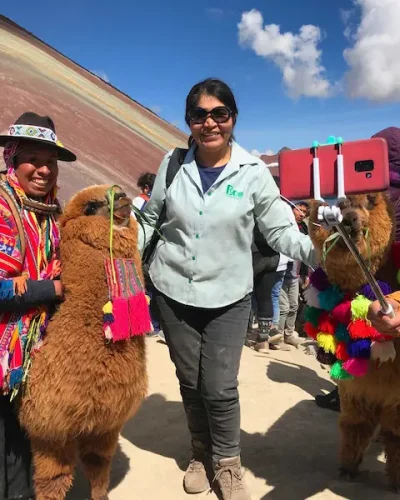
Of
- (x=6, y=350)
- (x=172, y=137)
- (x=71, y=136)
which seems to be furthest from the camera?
(x=172, y=137)

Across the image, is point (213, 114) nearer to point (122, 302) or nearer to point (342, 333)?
point (122, 302)

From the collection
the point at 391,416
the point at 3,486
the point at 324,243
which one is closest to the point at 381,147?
the point at 324,243

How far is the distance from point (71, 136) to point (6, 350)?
8.61 metres

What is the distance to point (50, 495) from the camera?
1.91 meters

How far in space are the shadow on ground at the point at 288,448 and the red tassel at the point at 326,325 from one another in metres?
0.94

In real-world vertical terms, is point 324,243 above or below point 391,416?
above

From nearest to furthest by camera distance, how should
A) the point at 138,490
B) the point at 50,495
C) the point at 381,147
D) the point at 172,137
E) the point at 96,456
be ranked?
the point at 381,147 → the point at 50,495 → the point at 96,456 → the point at 138,490 → the point at 172,137

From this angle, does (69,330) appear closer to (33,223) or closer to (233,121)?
(33,223)

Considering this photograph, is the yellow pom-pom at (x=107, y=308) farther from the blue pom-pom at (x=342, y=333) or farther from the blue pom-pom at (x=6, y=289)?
the blue pom-pom at (x=342, y=333)

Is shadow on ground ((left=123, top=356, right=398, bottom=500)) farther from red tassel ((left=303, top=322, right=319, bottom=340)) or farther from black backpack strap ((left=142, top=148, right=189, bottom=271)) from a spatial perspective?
black backpack strap ((left=142, top=148, right=189, bottom=271))

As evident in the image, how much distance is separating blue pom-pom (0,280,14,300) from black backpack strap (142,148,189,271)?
79 centimetres

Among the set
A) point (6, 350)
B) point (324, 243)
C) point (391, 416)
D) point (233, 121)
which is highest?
point (233, 121)

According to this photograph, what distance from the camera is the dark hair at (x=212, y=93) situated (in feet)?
6.89

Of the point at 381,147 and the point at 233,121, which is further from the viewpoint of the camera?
the point at 233,121
